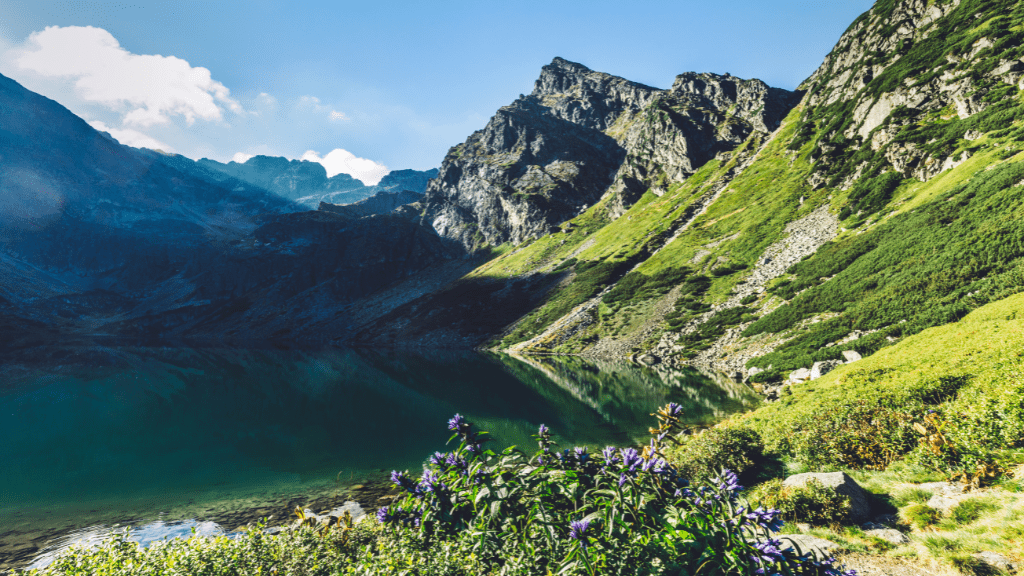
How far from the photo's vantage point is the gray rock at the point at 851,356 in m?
28.7

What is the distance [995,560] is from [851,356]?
1141 inches

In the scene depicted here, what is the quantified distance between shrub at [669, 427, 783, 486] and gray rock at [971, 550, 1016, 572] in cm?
714

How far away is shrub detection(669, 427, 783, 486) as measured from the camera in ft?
45.1

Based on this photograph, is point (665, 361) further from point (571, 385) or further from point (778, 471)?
point (778, 471)

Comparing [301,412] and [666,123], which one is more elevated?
[666,123]

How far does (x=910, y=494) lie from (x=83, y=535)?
2897 centimetres

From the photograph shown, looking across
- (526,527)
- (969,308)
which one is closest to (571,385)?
(969,308)

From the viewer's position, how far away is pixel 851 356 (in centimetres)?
2922

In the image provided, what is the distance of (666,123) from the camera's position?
19175 cm

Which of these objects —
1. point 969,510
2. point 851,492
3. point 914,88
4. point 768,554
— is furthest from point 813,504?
point 914,88

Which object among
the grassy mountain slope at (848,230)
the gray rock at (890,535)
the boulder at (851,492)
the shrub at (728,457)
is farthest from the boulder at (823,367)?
the gray rock at (890,535)

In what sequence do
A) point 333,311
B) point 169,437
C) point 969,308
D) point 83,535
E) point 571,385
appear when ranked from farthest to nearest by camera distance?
point 333,311 < point 571,385 < point 169,437 < point 969,308 < point 83,535

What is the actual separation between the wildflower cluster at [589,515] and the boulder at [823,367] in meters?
32.0

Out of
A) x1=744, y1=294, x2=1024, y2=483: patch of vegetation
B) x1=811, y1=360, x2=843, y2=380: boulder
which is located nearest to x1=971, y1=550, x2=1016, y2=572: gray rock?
x1=744, y1=294, x2=1024, y2=483: patch of vegetation
